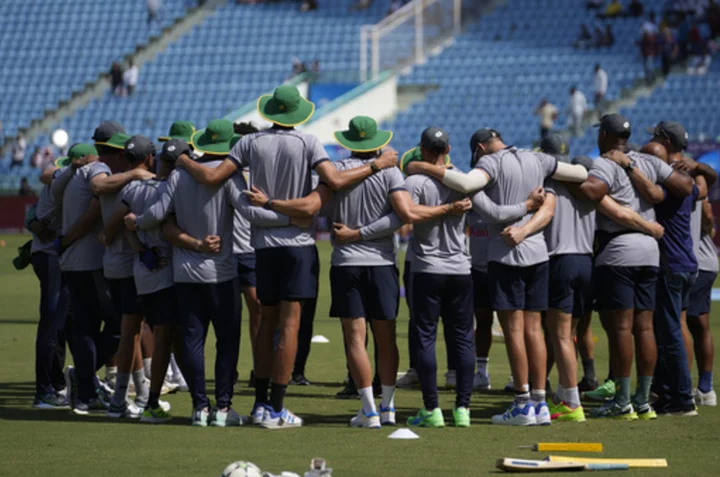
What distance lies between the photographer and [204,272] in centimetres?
932

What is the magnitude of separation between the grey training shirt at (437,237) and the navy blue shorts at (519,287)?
0.82 ft

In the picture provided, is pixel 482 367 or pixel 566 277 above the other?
pixel 566 277

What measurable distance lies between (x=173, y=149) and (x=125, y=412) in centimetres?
192

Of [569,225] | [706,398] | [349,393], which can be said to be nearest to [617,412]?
[706,398]

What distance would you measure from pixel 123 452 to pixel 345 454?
1.35 meters

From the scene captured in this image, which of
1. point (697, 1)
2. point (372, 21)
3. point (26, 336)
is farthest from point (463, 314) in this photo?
point (372, 21)

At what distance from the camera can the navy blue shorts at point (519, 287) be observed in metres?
9.43

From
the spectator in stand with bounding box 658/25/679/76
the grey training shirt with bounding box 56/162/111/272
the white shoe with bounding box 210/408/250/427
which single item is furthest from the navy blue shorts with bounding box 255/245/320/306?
the spectator in stand with bounding box 658/25/679/76

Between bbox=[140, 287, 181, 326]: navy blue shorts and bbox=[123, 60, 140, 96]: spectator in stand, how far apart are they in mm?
33130

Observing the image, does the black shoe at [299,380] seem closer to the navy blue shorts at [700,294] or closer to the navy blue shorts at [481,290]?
the navy blue shorts at [481,290]

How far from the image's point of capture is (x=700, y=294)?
35.0ft

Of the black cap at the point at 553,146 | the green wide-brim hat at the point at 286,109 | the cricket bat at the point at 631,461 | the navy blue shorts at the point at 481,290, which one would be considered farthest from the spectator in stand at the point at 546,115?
the cricket bat at the point at 631,461

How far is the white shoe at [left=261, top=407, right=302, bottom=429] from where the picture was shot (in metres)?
9.27

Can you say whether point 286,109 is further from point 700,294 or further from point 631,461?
point 700,294
